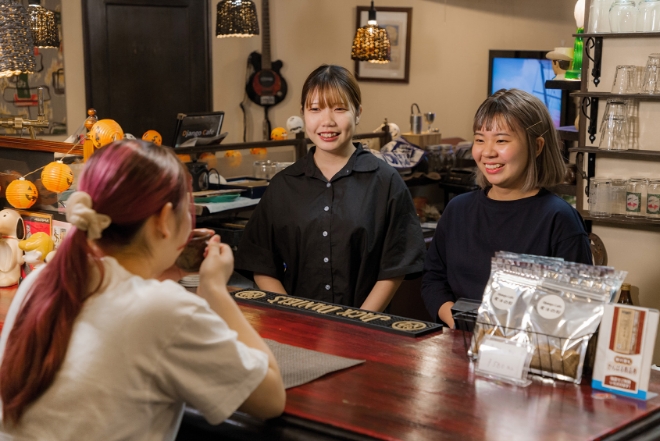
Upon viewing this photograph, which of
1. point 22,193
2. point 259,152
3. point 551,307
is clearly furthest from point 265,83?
point 551,307

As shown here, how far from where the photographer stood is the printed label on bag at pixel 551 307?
1509 mm

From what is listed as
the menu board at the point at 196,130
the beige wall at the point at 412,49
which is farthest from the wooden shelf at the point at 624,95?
the beige wall at the point at 412,49

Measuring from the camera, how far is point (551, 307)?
152 centimetres

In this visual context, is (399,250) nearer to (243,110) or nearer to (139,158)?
(139,158)

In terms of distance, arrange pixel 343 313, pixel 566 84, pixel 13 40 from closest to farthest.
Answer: pixel 343 313 < pixel 13 40 < pixel 566 84

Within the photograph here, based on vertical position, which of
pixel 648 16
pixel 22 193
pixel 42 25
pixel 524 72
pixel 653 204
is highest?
pixel 42 25

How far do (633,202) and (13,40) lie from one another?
2.44 m

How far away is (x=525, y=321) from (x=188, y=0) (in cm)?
574

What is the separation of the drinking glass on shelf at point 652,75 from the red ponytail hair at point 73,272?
241 centimetres

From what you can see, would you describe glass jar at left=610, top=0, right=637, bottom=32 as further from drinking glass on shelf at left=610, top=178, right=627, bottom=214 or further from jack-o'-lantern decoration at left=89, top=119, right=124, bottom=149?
jack-o'-lantern decoration at left=89, top=119, right=124, bottom=149

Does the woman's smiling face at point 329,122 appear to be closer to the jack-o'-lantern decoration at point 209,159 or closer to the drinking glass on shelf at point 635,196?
the drinking glass on shelf at point 635,196

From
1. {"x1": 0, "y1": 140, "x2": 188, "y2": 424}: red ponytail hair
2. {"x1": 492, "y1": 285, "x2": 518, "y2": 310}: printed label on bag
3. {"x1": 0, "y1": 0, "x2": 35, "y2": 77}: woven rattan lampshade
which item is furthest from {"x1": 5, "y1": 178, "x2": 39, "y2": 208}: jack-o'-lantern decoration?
{"x1": 492, "y1": 285, "x2": 518, "y2": 310}: printed label on bag

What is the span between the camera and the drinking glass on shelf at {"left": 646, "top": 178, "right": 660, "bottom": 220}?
124 inches

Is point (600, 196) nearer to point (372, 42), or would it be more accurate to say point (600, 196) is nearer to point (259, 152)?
point (259, 152)
